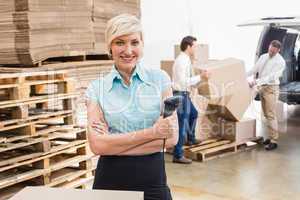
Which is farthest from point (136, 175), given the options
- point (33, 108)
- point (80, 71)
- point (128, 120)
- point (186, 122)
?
point (186, 122)

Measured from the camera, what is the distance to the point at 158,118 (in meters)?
1.72

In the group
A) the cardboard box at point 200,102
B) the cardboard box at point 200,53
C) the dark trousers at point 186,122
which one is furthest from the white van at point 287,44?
the dark trousers at point 186,122

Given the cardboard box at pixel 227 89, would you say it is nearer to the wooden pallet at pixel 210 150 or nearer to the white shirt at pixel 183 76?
the white shirt at pixel 183 76

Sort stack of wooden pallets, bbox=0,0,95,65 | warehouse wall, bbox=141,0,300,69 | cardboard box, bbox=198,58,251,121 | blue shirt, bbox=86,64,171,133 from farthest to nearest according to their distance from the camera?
warehouse wall, bbox=141,0,300,69 → cardboard box, bbox=198,58,251,121 → stack of wooden pallets, bbox=0,0,95,65 → blue shirt, bbox=86,64,171,133

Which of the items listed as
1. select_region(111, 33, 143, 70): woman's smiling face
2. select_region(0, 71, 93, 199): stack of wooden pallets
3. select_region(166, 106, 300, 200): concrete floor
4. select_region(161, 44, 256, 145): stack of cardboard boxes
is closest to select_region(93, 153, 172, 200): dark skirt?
select_region(111, 33, 143, 70): woman's smiling face

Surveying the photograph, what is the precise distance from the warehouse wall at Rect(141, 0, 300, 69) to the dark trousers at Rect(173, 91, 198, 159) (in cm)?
136

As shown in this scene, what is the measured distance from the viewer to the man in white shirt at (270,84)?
6086 mm

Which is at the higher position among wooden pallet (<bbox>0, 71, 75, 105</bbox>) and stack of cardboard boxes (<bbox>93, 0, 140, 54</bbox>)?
stack of cardboard boxes (<bbox>93, 0, 140, 54</bbox>)

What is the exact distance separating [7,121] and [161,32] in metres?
4.06

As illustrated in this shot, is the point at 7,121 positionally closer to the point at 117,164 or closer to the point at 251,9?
the point at 117,164

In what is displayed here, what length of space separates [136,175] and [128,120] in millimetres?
236

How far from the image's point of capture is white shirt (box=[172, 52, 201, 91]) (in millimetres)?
5305

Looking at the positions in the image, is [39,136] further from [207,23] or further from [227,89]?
[207,23]

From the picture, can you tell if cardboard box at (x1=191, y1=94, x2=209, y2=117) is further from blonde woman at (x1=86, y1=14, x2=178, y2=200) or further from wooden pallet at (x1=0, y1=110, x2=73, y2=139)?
blonde woman at (x1=86, y1=14, x2=178, y2=200)
